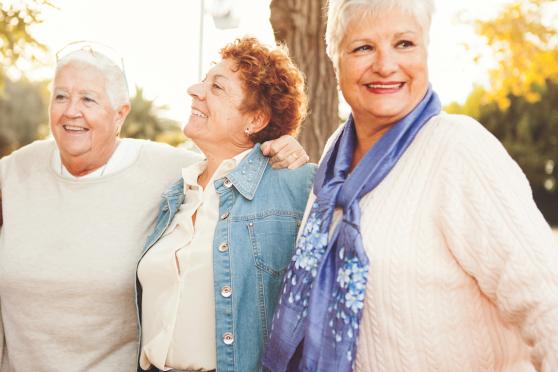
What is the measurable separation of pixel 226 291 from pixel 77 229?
813mm

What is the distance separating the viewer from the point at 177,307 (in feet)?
8.68

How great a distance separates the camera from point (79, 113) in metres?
3.01

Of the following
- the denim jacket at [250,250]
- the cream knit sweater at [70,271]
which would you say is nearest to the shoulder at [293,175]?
the denim jacket at [250,250]

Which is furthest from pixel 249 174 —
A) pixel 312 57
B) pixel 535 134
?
pixel 535 134

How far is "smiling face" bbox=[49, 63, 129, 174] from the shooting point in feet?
9.89

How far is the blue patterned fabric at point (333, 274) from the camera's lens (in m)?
2.07

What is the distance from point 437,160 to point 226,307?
1.06 metres

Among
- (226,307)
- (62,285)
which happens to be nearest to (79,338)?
(62,285)

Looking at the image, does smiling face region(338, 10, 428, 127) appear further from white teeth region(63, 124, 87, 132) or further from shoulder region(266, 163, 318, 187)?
white teeth region(63, 124, 87, 132)

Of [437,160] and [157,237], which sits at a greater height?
[437,160]

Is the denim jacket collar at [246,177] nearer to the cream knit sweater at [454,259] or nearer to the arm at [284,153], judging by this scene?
the arm at [284,153]

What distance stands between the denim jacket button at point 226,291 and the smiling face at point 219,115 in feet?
2.26

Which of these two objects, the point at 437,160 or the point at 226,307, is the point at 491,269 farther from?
the point at 226,307

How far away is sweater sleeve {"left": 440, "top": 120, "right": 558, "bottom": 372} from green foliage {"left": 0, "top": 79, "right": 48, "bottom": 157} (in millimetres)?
36094
